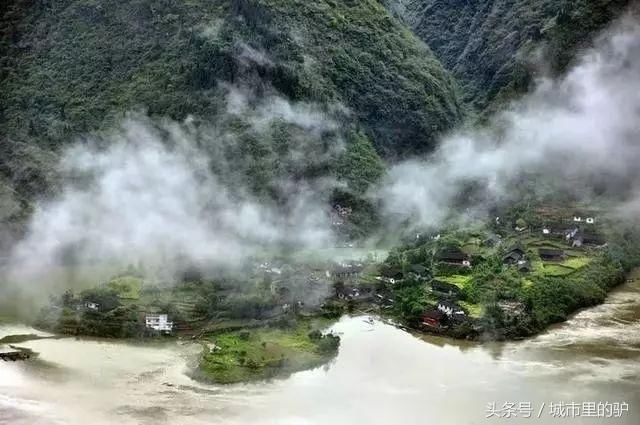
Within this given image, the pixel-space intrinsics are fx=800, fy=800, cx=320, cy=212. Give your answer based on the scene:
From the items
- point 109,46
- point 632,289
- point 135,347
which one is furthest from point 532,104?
point 135,347

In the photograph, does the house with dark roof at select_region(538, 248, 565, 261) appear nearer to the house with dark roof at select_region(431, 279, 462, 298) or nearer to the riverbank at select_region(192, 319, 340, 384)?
the house with dark roof at select_region(431, 279, 462, 298)

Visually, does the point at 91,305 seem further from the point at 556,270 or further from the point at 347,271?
the point at 556,270

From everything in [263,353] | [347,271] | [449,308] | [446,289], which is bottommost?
[263,353]

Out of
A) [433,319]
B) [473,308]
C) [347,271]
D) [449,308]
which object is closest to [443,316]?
[433,319]

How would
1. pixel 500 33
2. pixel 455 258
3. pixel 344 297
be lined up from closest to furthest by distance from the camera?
pixel 344 297 → pixel 455 258 → pixel 500 33

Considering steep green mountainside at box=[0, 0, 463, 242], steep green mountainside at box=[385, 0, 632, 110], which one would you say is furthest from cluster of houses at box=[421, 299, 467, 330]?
steep green mountainside at box=[385, 0, 632, 110]

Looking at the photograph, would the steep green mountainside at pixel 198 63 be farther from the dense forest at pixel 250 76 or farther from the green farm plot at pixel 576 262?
the green farm plot at pixel 576 262
